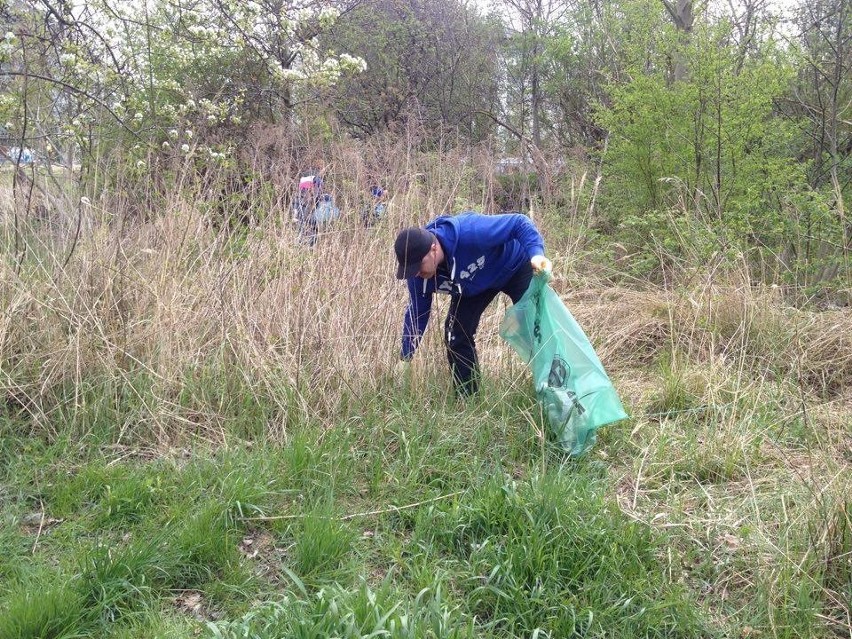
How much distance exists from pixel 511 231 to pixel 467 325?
595 millimetres

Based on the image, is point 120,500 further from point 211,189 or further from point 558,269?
point 558,269

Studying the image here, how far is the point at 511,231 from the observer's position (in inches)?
147

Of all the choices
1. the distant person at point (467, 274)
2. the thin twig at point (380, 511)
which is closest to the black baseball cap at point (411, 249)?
the distant person at point (467, 274)

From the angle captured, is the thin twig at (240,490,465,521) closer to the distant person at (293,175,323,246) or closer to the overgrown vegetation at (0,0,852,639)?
the overgrown vegetation at (0,0,852,639)

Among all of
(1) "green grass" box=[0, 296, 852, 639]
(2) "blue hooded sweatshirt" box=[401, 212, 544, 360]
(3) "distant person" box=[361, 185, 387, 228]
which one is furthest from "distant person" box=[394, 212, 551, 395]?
(3) "distant person" box=[361, 185, 387, 228]

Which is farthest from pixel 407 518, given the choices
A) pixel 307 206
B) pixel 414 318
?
pixel 307 206

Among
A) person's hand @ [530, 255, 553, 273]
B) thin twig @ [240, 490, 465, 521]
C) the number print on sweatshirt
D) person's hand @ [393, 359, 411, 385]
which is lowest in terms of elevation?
thin twig @ [240, 490, 465, 521]

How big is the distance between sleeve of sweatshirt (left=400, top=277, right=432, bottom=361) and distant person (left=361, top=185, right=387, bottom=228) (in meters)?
1.28

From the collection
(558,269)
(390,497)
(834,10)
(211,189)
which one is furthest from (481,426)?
(834,10)

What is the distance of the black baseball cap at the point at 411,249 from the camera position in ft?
10.9

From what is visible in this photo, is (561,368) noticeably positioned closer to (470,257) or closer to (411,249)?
(470,257)

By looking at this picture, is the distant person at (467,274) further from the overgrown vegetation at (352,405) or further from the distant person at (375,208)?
the distant person at (375,208)

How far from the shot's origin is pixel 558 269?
610cm

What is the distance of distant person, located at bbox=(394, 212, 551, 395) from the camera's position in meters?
3.66
